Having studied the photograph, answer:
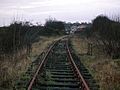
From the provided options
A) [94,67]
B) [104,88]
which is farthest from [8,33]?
[104,88]

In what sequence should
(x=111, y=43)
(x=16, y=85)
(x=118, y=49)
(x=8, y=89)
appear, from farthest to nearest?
(x=111, y=43) → (x=118, y=49) → (x=16, y=85) → (x=8, y=89)

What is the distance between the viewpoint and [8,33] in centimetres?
2223

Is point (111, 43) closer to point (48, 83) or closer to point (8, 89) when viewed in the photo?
point (48, 83)

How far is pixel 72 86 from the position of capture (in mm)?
11211

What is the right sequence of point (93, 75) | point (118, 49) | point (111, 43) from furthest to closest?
point (111, 43)
point (118, 49)
point (93, 75)

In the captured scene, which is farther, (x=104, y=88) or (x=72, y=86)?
(x=72, y=86)

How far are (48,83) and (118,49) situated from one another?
899cm

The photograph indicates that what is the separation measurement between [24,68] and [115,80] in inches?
210

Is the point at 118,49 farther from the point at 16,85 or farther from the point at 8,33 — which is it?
the point at 16,85

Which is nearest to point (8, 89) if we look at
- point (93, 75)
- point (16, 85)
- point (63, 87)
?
point (16, 85)

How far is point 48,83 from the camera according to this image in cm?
1171

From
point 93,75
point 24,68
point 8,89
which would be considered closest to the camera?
point 8,89

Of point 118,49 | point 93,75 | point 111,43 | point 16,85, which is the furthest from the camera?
point 111,43

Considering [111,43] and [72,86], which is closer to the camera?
[72,86]
